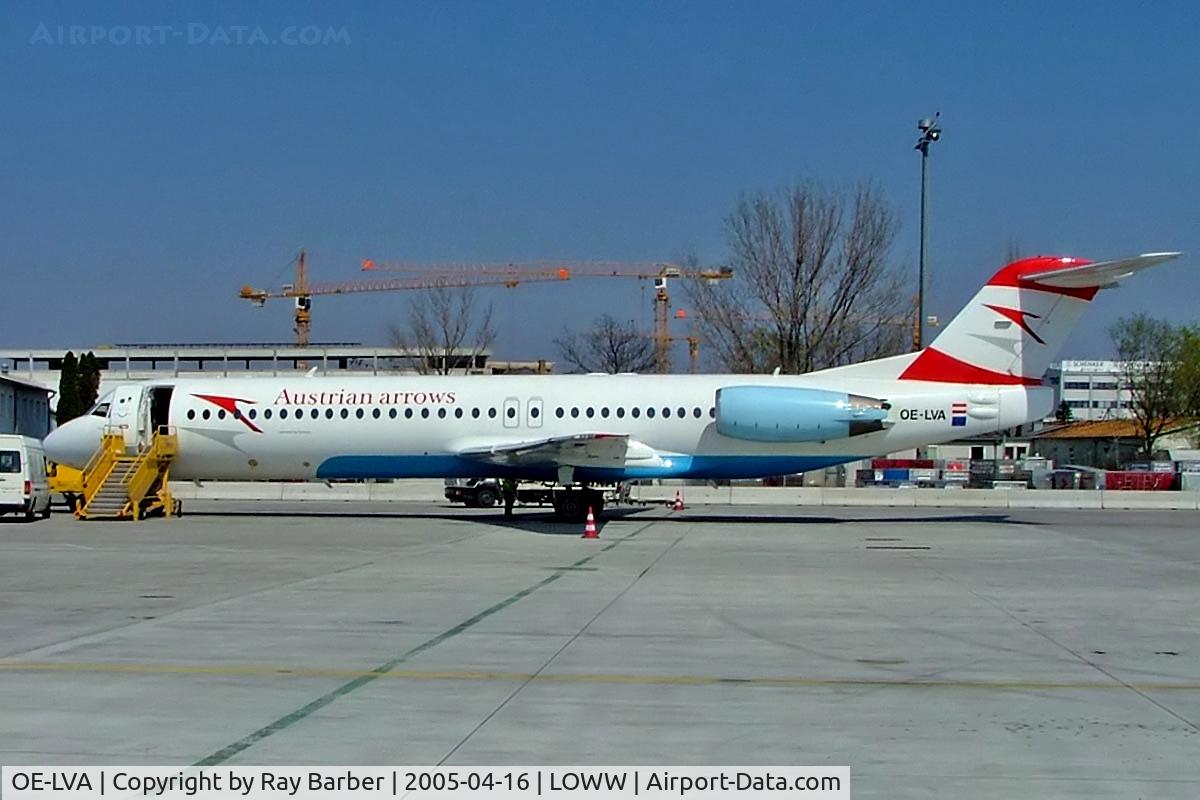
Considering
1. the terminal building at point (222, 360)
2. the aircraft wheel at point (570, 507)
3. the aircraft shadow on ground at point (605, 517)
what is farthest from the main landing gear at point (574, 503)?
the terminal building at point (222, 360)

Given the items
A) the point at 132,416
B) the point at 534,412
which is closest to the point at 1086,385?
the point at 534,412

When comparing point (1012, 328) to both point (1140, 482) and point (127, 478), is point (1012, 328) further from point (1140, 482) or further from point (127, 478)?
point (1140, 482)

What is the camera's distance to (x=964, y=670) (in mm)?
10305

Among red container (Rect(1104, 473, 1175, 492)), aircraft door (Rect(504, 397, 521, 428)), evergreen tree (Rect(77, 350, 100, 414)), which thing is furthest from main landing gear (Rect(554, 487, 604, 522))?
evergreen tree (Rect(77, 350, 100, 414))

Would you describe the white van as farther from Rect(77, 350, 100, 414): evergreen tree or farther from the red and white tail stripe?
Rect(77, 350, 100, 414): evergreen tree

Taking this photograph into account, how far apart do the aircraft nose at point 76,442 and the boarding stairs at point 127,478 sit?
24cm

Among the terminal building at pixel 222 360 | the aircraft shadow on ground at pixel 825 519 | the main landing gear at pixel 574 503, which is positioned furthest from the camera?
the terminal building at pixel 222 360

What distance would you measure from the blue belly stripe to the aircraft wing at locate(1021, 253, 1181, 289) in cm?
569

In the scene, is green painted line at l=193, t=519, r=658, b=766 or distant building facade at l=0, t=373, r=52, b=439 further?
distant building facade at l=0, t=373, r=52, b=439

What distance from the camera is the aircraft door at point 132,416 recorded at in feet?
101

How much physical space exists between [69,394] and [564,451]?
137 feet

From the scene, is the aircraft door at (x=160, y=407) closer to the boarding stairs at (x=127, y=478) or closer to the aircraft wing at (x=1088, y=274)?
the boarding stairs at (x=127, y=478)

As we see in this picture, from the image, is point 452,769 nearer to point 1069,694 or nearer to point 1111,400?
point 1069,694

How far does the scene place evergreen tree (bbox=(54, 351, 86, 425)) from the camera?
198 ft
